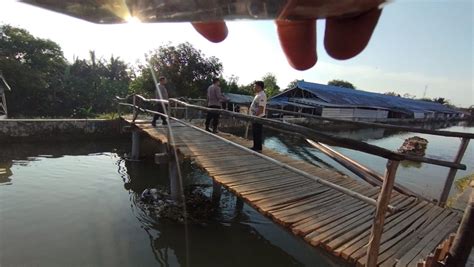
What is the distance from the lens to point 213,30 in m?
0.52

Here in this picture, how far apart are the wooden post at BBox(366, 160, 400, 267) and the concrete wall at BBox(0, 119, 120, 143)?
1298 cm

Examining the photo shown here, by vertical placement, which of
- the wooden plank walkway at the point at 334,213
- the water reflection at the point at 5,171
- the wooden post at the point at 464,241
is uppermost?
the wooden post at the point at 464,241

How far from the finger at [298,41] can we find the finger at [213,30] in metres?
0.10

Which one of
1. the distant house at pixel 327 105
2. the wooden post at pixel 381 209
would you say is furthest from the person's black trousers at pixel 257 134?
the distant house at pixel 327 105

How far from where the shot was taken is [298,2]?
1.17ft

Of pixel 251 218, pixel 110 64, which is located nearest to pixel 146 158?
pixel 251 218

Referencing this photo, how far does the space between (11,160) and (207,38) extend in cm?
1162

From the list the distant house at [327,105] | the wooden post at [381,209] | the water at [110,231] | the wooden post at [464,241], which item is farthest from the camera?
the distant house at [327,105]

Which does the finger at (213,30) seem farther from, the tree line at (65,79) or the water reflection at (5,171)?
the tree line at (65,79)

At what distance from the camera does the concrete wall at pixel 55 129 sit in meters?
10.9

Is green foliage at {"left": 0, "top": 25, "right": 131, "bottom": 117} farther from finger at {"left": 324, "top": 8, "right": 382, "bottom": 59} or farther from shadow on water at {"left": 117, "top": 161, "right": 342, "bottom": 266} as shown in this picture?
finger at {"left": 324, "top": 8, "right": 382, "bottom": 59}

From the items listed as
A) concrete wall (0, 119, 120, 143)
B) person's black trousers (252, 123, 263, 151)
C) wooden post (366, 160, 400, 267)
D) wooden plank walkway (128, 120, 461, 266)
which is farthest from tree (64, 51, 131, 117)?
wooden post (366, 160, 400, 267)

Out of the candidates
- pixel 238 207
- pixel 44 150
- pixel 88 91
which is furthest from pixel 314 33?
pixel 88 91

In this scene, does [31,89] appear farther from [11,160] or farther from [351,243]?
[351,243]
